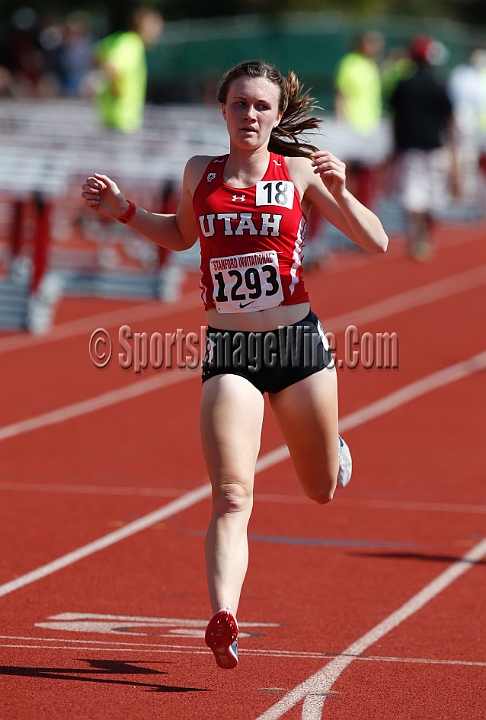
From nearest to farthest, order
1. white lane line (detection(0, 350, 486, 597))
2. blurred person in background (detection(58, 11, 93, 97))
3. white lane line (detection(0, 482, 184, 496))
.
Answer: white lane line (detection(0, 350, 486, 597)), white lane line (detection(0, 482, 184, 496)), blurred person in background (detection(58, 11, 93, 97))

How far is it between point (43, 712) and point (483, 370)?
8893 millimetres

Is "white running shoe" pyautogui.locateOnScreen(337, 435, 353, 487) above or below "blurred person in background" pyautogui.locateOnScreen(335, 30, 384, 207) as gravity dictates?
below

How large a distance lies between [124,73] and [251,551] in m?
10.8

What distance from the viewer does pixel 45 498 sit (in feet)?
27.6

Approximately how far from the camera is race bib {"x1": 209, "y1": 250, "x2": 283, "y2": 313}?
500 centimetres

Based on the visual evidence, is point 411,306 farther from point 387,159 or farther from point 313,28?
point 313,28

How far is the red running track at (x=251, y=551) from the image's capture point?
4.84m

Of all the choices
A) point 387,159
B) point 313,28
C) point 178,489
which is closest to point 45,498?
point 178,489

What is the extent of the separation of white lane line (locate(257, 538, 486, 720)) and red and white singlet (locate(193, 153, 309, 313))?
4.23ft

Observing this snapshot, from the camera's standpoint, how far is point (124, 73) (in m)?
17.2

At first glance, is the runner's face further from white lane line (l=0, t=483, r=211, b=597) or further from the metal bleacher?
the metal bleacher

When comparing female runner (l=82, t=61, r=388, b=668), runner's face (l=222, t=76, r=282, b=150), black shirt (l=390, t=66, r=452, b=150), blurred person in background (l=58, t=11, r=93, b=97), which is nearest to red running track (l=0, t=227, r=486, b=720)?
female runner (l=82, t=61, r=388, b=668)

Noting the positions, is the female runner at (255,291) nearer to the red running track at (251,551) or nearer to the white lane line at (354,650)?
the white lane line at (354,650)

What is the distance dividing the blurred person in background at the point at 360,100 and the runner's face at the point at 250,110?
15543mm
